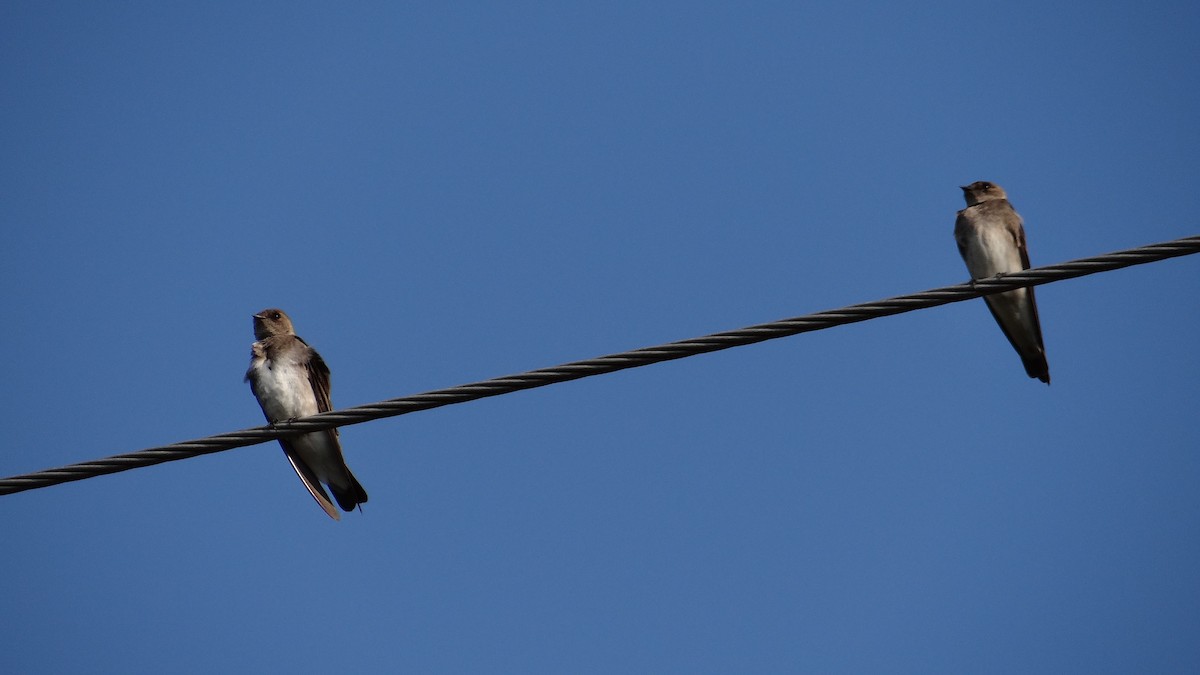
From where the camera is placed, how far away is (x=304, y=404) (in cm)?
784

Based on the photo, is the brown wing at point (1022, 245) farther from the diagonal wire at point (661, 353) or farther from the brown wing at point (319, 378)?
the brown wing at point (319, 378)

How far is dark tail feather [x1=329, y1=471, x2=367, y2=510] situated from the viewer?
8086 millimetres

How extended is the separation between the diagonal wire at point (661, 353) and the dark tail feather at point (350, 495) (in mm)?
3066

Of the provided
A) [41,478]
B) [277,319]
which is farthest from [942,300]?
[277,319]

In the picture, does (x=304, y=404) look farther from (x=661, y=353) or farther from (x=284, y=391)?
(x=661, y=353)

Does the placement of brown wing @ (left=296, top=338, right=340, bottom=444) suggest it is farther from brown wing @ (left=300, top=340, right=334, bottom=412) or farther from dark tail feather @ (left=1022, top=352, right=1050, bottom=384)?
dark tail feather @ (left=1022, top=352, right=1050, bottom=384)

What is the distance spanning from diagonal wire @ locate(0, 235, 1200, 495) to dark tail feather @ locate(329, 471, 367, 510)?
307cm

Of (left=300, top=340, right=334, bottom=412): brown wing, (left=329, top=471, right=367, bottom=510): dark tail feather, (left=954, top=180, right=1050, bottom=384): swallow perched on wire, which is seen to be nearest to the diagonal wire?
(left=300, top=340, right=334, bottom=412): brown wing

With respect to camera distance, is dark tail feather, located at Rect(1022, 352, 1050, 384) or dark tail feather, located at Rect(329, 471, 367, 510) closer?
dark tail feather, located at Rect(329, 471, 367, 510)

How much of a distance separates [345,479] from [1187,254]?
522 centimetres

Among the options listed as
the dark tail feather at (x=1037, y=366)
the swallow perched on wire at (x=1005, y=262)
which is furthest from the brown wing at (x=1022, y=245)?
the dark tail feather at (x=1037, y=366)

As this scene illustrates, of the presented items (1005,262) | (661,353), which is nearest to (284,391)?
(661,353)

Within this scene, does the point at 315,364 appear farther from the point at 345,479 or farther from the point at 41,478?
the point at 41,478

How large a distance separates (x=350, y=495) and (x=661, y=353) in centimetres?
386
